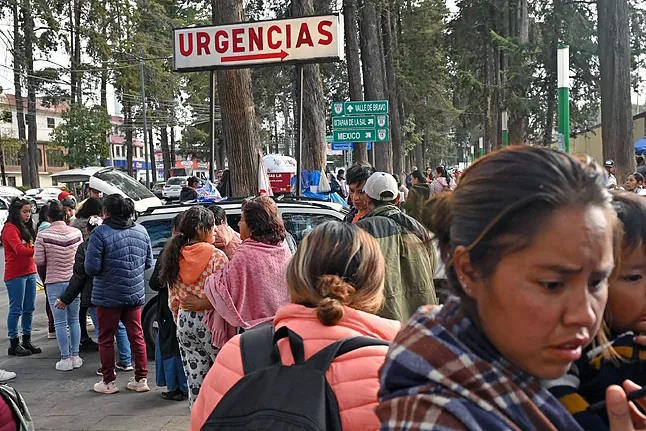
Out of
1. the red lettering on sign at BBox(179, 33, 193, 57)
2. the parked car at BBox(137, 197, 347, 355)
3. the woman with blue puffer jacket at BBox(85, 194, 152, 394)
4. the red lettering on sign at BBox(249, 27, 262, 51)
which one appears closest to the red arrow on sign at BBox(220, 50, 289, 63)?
the red lettering on sign at BBox(249, 27, 262, 51)

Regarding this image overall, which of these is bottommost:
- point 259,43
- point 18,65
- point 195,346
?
point 195,346

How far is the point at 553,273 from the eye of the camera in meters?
1.16

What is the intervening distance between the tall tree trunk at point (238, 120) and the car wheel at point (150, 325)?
3374mm

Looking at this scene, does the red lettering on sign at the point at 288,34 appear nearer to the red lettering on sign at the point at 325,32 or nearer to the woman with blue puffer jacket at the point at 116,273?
the red lettering on sign at the point at 325,32

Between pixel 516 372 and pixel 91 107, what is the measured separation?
45128 millimetres

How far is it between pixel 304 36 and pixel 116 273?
428 cm

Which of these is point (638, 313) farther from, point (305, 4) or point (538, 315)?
point (305, 4)

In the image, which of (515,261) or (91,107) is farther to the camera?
(91,107)

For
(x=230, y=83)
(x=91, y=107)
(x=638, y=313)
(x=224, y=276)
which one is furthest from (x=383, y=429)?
(x=91, y=107)

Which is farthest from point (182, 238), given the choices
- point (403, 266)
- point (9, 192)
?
point (9, 192)

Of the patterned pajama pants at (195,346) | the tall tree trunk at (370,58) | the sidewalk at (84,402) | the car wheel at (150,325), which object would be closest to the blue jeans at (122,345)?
the sidewalk at (84,402)

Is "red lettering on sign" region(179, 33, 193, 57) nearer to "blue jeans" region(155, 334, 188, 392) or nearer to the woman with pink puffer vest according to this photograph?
"blue jeans" region(155, 334, 188, 392)

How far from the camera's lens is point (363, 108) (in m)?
21.0

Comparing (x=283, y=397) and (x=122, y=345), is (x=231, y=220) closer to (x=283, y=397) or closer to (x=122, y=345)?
(x=122, y=345)
